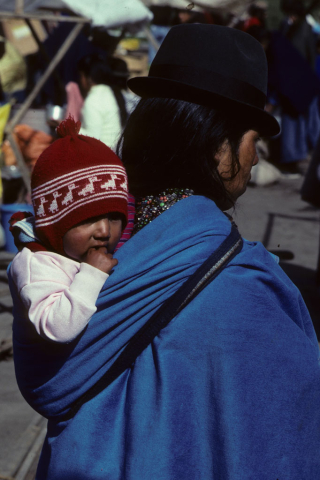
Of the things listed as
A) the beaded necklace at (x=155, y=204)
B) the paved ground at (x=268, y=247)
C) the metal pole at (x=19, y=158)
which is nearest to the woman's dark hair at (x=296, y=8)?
the paved ground at (x=268, y=247)

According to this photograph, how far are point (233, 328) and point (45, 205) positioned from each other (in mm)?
496

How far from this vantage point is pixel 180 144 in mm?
1353

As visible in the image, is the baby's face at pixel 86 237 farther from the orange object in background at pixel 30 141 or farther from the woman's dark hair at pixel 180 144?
the orange object in background at pixel 30 141

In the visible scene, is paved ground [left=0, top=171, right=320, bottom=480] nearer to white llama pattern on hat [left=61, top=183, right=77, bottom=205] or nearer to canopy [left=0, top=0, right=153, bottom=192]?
white llama pattern on hat [left=61, top=183, right=77, bottom=205]

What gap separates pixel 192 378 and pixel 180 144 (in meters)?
0.52

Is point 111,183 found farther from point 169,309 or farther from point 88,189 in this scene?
point 169,309

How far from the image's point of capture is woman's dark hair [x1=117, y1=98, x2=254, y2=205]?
1.33m

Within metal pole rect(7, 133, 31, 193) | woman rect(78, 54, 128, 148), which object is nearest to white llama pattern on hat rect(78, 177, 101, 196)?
woman rect(78, 54, 128, 148)

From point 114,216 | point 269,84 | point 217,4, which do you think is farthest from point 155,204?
point 269,84

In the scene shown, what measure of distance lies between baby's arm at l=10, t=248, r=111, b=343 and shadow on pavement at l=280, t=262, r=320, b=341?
3512 millimetres

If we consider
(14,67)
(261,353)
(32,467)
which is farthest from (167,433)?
(14,67)

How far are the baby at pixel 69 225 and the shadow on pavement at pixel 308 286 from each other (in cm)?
345

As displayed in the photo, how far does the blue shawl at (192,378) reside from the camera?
3.97 feet

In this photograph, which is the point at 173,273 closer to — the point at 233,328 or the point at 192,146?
the point at 233,328
